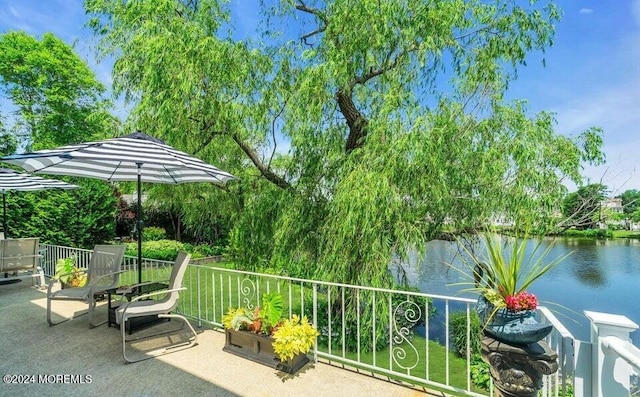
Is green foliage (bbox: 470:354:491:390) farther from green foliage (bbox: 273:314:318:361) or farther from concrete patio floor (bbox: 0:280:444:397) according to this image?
green foliage (bbox: 273:314:318:361)

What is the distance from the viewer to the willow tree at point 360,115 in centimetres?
449

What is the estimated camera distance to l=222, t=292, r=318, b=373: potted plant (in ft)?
9.76

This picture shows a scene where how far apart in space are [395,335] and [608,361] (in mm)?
3408

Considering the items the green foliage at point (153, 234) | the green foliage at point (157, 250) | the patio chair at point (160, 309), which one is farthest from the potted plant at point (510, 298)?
the green foliage at point (153, 234)

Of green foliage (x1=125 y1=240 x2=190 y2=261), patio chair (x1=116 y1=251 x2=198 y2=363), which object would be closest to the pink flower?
patio chair (x1=116 y1=251 x2=198 y2=363)

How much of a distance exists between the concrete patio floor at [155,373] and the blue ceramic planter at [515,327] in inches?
41.1

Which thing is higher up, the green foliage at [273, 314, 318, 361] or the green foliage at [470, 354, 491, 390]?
the green foliage at [273, 314, 318, 361]

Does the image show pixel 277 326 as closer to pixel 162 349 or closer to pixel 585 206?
pixel 162 349

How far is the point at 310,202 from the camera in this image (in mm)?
5316

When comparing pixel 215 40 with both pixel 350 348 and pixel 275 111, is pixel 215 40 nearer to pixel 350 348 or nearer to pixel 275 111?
pixel 275 111

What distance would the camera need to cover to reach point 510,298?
2.09 metres

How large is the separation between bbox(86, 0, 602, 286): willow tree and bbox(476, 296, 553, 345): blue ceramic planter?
220 centimetres

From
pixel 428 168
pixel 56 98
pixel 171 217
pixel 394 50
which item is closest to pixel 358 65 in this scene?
pixel 394 50

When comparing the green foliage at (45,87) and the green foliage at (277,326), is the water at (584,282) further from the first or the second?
the green foliage at (45,87)
